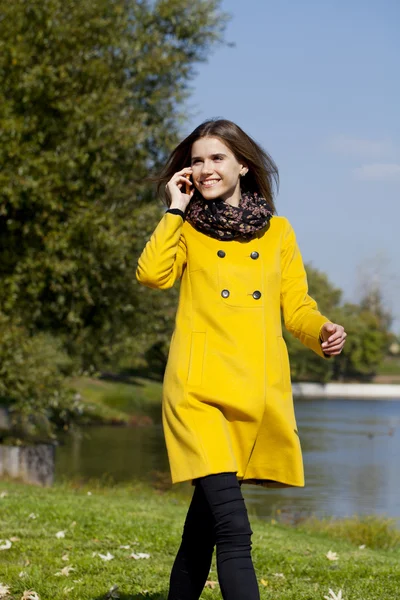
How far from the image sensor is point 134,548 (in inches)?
275

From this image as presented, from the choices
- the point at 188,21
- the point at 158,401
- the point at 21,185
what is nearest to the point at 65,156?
the point at 21,185

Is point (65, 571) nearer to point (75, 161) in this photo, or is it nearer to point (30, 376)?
point (30, 376)

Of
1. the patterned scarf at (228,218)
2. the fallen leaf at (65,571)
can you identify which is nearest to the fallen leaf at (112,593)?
the fallen leaf at (65,571)

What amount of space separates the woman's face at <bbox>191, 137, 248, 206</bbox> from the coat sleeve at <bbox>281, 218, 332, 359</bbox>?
1.25ft

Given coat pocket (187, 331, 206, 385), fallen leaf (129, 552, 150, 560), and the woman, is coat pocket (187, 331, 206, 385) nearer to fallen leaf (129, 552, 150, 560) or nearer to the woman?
the woman

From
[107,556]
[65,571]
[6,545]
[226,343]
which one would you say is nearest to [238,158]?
[226,343]

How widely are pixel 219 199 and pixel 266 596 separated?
2.49 metres

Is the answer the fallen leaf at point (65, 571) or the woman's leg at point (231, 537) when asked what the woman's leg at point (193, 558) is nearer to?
the woman's leg at point (231, 537)

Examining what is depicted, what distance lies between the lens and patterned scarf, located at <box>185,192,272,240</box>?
4109 mm

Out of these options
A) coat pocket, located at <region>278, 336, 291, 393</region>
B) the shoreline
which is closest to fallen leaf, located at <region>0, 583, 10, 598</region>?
coat pocket, located at <region>278, 336, 291, 393</region>

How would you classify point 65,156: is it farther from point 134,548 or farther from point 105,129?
point 134,548

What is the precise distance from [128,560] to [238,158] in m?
3.37

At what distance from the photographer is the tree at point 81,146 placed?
1506 centimetres

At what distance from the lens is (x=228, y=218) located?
4.11 metres
